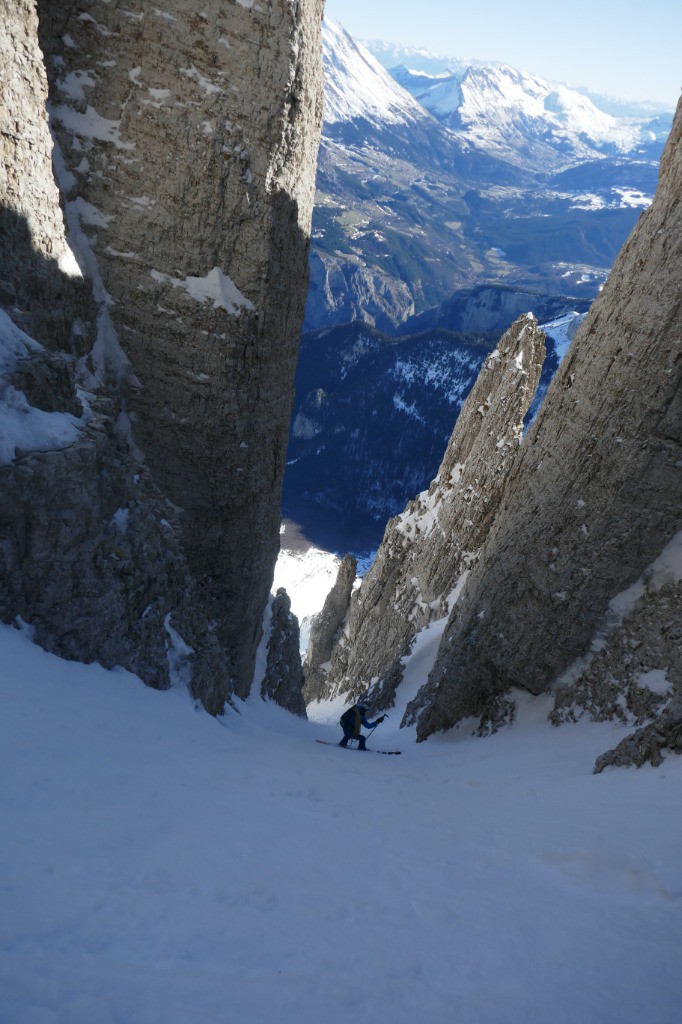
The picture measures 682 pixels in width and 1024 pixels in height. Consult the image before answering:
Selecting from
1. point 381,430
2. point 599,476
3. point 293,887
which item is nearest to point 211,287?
point 599,476

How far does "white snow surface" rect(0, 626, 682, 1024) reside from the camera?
498 cm

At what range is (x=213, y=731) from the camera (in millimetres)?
13234

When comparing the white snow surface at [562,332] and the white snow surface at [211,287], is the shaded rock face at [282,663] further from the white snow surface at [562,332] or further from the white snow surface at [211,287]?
the white snow surface at [562,332]

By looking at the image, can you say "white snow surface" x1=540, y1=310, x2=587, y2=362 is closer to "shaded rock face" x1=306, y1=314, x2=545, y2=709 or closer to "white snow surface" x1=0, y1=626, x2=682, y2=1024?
"shaded rock face" x1=306, y1=314, x2=545, y2=709

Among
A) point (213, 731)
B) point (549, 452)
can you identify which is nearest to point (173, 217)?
point (549, 452)

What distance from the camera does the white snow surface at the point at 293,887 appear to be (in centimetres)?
498

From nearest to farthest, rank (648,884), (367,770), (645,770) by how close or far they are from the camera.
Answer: (648,884) → (645,770) → (367,770)

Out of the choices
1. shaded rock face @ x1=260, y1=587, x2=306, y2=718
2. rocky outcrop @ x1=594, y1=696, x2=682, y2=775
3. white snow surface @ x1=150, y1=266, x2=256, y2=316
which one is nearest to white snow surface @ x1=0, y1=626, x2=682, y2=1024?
rocky outcrop @ x1=594, y1=696, x2=682, y2=775

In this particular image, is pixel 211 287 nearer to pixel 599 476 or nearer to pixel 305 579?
pixel 599 476

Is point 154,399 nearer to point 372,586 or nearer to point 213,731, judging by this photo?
point 213,731

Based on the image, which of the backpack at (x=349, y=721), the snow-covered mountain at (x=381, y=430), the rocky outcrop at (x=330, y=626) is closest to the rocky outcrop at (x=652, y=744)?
the backpack at (x=349, y=721)

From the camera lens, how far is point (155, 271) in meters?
17.0

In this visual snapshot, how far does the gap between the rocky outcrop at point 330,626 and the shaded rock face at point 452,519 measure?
26.3ft

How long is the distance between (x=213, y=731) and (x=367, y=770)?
344 cm
